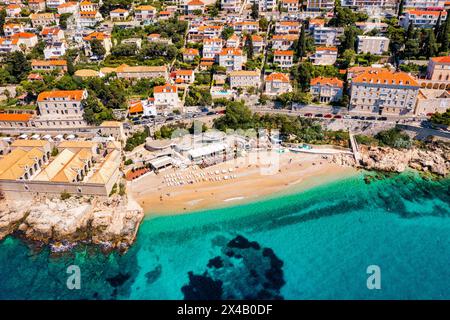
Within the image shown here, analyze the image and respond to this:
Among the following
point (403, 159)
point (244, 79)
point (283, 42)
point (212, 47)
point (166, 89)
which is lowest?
point (403, 159)

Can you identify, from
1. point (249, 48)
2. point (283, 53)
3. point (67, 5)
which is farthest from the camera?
point (67, 5)

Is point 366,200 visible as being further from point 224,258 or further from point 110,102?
point 110,102

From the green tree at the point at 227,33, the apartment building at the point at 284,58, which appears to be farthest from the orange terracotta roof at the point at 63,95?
the apartment building at the point at 284,58

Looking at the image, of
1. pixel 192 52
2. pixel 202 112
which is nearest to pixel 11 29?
pixel 192 52

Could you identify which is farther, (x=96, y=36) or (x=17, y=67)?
(x=96, y=36)

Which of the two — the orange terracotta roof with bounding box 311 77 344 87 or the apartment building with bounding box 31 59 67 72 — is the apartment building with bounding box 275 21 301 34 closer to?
the orange terracotta roof with bounding box 311 77 344 87

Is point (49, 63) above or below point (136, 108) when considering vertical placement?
above

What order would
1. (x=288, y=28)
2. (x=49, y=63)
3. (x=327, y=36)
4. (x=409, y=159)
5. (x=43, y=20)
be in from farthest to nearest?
(x=43, y=20) → (x=288, y=28) → (x=327, y=36) → (x=49, y=63) → (x=409, y=159)

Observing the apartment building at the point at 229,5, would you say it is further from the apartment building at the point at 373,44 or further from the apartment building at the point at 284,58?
the apartment building at the point at 373,44

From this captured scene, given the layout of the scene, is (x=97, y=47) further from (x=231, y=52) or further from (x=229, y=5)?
(x=229, y=5)
